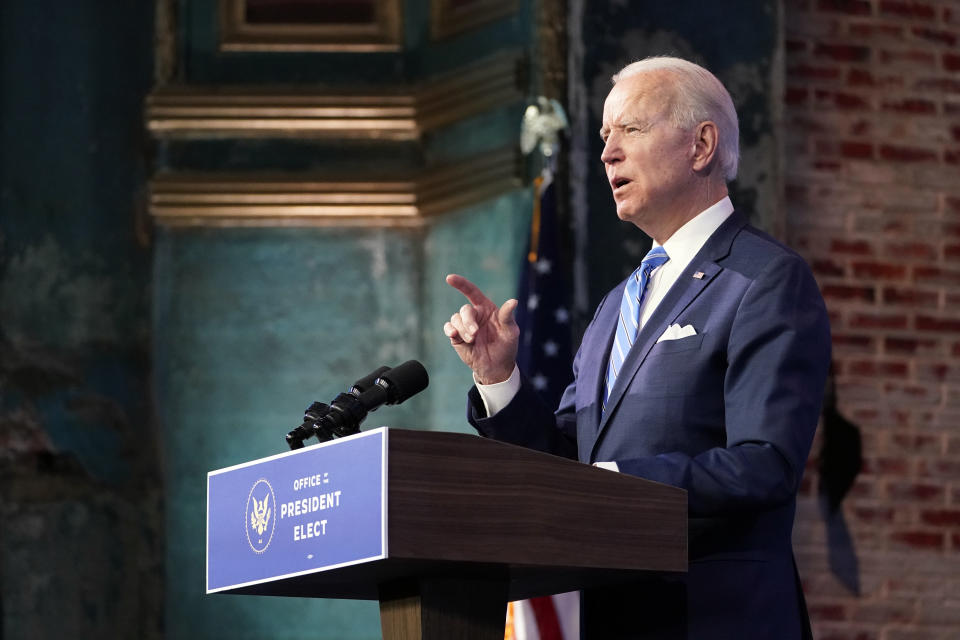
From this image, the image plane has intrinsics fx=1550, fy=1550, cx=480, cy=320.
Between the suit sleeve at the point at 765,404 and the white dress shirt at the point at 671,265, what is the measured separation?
0.19 m

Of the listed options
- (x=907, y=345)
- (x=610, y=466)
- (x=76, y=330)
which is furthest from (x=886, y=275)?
(x=610, y=466)

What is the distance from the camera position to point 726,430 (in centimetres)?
236

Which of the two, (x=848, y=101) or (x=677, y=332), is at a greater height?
(x=848, y=101)

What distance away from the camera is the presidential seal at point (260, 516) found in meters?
2.09

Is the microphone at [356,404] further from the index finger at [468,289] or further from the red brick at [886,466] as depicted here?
the red brick at [886,466]

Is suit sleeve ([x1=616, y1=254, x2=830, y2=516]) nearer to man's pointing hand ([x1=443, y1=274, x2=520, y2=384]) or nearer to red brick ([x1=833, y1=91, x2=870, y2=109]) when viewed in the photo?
man's pointing hand ([x1=443, y1=274, x2=520, y2=384])

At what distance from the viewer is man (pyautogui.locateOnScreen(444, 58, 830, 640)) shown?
226 centimetres

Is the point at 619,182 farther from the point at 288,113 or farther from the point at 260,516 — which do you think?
the point at 288,113

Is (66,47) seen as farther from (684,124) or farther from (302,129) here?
(684,124)

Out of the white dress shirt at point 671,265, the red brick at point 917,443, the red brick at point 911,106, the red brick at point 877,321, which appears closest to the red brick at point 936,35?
the red brick at point 911,106

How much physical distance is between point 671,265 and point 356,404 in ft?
2.24

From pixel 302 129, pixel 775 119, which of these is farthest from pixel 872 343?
pixel 302 129

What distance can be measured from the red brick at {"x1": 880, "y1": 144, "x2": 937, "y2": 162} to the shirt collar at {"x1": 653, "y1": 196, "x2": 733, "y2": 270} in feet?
10.2

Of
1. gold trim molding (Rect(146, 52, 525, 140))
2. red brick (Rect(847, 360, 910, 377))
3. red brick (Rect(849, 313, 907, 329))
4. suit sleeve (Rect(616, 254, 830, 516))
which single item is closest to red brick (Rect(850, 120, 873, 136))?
red brick (Rect(849, 313, 907, 329))
